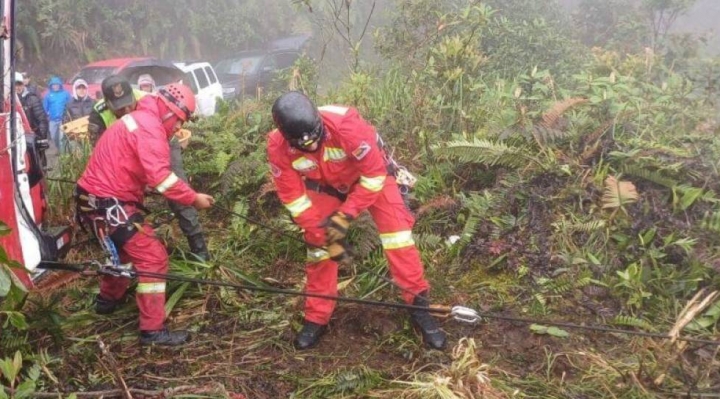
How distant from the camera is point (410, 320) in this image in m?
3.89

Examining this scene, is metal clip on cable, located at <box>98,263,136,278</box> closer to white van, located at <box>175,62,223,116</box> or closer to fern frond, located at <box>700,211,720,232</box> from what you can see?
fern frond, located at <box>700,211,720,232</box>

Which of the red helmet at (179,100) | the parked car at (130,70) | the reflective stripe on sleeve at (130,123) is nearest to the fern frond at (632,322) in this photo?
the red helmet at (179,100)

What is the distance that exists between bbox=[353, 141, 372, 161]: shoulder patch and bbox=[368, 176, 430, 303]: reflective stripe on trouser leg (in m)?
0.38

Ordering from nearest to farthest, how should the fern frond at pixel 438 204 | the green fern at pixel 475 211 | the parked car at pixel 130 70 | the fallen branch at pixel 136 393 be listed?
the fallen branch at pixel 136 393, the green fern at pixel 475 211, the fern frond at pixel 438 204, the parked car at pixel 130 70

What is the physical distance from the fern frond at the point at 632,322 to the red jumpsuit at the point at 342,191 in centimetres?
128

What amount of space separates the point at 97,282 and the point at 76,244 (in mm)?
755

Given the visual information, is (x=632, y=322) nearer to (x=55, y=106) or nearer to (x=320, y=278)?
(x=320, y=278)

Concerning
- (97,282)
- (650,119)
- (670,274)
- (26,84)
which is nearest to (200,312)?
(97,282)

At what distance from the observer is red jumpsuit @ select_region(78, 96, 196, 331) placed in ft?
11.8

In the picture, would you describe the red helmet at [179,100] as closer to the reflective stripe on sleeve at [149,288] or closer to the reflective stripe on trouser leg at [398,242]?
the reflective stripe on sleeve at [149,288]

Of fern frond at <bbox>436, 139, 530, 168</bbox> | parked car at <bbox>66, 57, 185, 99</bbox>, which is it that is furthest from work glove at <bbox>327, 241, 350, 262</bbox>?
parked car at <bbox>66, 57, 185, 99</bbox>

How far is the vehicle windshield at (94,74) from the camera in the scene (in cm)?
1279

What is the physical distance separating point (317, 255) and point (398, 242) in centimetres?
54

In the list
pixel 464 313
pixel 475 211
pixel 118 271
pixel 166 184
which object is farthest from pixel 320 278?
pixel 475 211
